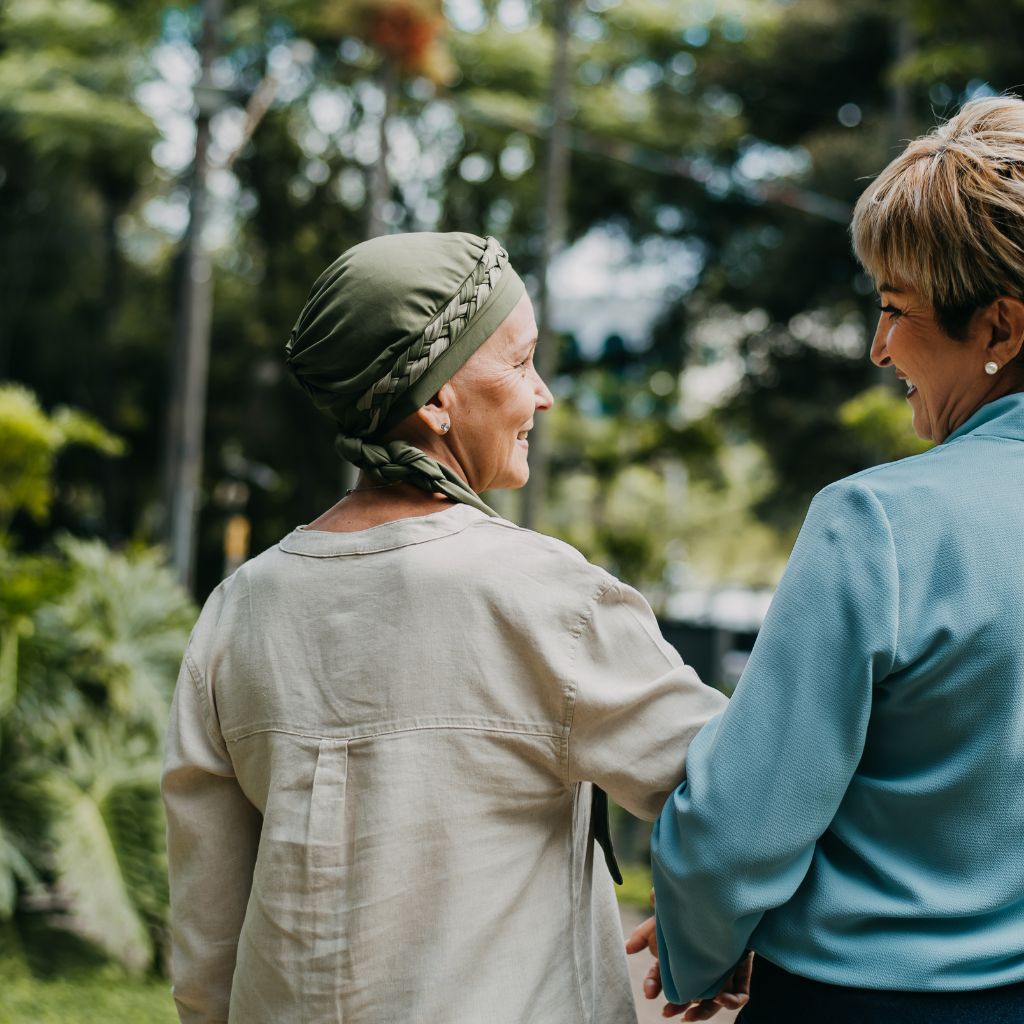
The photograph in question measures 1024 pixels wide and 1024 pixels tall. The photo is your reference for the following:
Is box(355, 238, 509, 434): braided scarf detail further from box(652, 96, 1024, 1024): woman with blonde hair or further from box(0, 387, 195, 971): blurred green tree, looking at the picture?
box(0, 387, 195, 971): blurred green tree

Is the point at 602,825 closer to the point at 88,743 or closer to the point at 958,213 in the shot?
the point at 958,213

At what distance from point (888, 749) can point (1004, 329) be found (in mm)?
513

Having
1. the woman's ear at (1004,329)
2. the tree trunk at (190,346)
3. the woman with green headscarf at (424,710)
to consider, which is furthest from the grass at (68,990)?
the tree trunk at (190,346)

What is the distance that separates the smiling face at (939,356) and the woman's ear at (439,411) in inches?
22.0

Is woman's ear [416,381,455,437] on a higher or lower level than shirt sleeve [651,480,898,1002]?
higher

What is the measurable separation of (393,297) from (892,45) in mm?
22610

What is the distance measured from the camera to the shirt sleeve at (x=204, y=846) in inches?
68.9

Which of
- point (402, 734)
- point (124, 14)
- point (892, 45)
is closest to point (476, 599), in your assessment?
point (402, 734)

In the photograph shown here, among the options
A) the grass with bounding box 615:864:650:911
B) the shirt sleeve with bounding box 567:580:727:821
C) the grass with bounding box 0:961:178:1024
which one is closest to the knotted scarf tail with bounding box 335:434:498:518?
the shirt sleeve with bounding box 567:580:727:821

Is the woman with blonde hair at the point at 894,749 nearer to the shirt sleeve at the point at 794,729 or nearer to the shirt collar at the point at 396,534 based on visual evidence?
the shirt sleeve at the point at 794,729

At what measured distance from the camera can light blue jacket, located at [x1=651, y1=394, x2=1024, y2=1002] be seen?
1402mm

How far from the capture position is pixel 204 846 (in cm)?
175

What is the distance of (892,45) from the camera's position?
2183cm

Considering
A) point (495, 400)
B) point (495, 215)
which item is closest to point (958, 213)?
point (495, 400)
